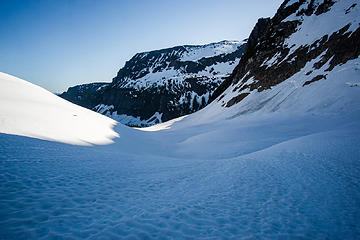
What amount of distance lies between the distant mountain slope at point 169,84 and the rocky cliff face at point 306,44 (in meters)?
68.5

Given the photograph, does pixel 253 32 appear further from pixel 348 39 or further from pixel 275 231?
pixel 275 231

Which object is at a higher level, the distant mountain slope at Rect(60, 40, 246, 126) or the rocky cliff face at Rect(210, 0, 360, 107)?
the distant mountain slope at Rect(60, 40, 246, 126)

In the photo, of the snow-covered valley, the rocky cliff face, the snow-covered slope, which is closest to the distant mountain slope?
the rocky cliff face

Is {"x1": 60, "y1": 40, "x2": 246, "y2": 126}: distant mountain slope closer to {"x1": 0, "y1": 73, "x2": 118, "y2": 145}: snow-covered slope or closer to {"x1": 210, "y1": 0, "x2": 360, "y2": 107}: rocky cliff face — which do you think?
{"x1": 210, "y1": 0, "x2": 360, "y2": 107}: rocky cliff face

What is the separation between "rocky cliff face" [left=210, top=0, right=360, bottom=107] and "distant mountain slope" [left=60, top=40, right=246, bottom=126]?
6851 centimetres

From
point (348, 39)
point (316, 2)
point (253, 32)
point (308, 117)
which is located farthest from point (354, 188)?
point (253, 32)

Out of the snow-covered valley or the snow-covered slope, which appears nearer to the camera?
the snow-covered valley

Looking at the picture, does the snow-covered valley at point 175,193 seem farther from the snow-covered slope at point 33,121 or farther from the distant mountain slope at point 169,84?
the distant mountain slope at point 169,84

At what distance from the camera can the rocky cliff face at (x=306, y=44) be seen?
19234 millimetres

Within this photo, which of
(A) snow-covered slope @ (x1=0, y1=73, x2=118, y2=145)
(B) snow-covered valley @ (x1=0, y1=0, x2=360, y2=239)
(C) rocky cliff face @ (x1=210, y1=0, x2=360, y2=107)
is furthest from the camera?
(C) rocky cliff face @ (x1=210, y1=0, x2=360, y2=107)

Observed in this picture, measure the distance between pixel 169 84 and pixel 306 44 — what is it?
333 ft

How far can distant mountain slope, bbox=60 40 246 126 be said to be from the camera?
11150 cm

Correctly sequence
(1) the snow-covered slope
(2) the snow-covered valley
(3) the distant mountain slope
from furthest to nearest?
(3) the distant mountain slope
(1) the snow-covered slope
(2) the snow-covered valley

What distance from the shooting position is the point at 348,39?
1911cm
